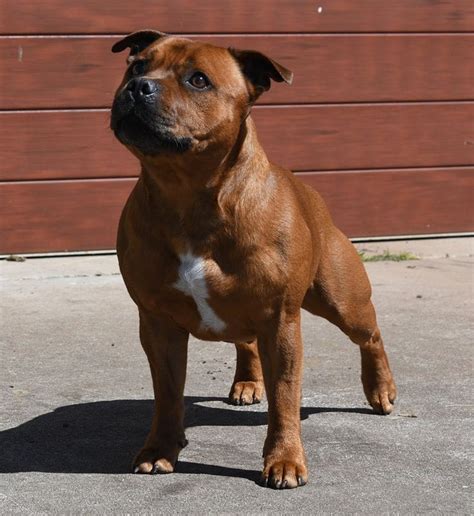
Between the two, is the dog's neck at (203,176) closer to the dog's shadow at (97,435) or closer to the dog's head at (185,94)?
the dog's head at (185,94)

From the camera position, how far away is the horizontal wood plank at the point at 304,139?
27.5ft

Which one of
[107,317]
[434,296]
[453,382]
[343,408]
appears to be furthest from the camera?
[434,296]

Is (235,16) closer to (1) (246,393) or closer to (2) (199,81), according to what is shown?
(1) (246,393)

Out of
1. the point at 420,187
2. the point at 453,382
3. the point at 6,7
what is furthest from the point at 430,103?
the point at 453,382

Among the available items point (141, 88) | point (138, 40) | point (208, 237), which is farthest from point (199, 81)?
point (138, 40)

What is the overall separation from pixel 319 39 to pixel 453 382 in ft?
11.8

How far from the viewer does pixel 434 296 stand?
781 cm

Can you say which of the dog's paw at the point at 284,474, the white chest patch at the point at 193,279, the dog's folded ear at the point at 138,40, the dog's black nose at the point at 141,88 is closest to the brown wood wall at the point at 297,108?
the dog's folded ear at the point at 138,40

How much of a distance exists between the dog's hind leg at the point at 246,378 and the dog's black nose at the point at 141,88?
165 centimetres

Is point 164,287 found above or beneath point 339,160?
above

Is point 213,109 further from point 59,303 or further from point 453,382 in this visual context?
point 59,303

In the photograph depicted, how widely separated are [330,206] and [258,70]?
427 cm

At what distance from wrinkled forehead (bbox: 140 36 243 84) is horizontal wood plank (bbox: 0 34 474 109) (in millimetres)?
3829

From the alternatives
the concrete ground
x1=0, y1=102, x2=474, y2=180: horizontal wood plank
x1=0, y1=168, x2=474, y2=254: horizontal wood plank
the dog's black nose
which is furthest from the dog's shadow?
x1=0, y1=102, x2=474, y2=180: horizontal wood plank
